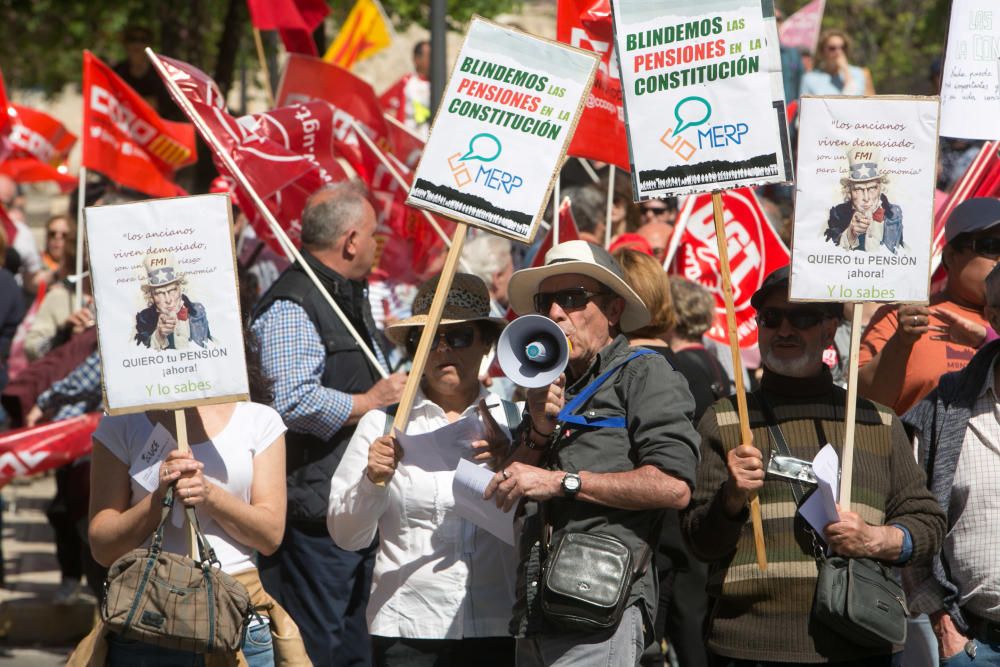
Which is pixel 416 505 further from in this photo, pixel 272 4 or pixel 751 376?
pixel 272 4

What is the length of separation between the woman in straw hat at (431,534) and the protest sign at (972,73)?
2.14 m

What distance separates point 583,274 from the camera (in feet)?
15.5

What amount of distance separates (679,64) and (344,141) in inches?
167

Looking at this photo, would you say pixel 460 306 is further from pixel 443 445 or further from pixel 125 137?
pixel 125 137

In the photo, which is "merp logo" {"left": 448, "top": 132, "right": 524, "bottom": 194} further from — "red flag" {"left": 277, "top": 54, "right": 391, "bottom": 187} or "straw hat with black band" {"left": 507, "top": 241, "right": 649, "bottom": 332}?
"red flag" {"left": 277, "top": 54, "right": 391, "bottom": 187}

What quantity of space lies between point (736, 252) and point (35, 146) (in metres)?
5.57

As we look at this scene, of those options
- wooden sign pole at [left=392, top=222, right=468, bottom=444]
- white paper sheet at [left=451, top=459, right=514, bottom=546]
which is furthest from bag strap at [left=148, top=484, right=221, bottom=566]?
white paper sheet at [left=451, top=459, right=514, bottom=546]

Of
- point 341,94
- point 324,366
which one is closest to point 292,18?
point 341,94

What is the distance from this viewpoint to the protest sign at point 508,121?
4719mm

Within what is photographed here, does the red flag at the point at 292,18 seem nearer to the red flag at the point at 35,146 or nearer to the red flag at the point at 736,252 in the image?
the red flag at the point at 35,146

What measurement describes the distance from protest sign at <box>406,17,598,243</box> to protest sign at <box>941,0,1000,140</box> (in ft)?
5.74

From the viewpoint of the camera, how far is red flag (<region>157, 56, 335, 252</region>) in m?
6.73

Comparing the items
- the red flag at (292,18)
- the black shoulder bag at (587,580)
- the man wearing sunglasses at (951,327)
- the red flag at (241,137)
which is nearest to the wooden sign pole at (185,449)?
the black shoulder bag at (587,580)

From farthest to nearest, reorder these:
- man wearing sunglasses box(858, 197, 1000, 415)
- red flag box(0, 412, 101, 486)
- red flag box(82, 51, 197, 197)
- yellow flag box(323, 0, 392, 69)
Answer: yellow flag box(323, 0, 392, 69) < red flag box(82, 51, 197, 197) < red flag box(0, 412, 101, 486) < man wearing sunglasses box(858, 197, 1000, 415)
